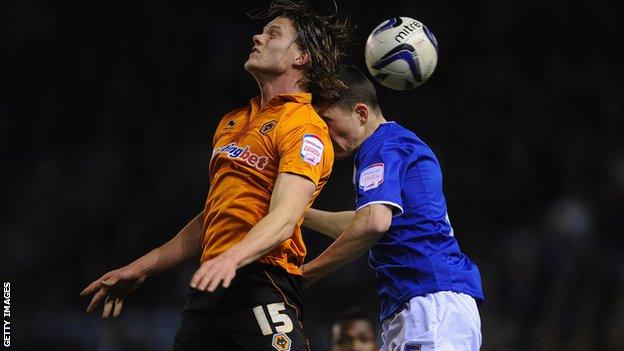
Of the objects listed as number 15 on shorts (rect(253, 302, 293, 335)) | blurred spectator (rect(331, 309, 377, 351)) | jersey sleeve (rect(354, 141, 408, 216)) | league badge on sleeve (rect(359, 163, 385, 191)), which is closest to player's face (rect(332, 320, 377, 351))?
blurred spectator (rect(331, 309, 377, 351))

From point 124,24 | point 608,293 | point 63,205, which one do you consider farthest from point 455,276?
point 124,24

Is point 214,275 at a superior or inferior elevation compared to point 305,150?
inferior

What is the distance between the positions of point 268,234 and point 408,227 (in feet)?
3.25

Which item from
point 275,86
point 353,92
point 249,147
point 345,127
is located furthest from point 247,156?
point 353,92

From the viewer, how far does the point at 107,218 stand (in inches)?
405

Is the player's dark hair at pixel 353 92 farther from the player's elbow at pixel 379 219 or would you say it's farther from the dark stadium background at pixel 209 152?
the dark stadium background at pixel 209 152

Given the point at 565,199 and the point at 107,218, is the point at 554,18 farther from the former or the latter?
the point at 107,218

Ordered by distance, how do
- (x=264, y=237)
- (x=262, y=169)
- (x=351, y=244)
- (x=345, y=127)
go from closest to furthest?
(x=264, y=237)
(x=262, y=169)
(x=351, y=244)
(x=345, y=127)

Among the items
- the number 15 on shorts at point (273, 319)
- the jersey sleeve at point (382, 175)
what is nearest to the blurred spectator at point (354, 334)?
the jersey sleeve at point (382, 175)

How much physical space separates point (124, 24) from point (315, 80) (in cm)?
768

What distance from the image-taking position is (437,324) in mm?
4445

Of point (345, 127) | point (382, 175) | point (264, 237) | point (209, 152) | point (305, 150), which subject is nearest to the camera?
point (264, 237)

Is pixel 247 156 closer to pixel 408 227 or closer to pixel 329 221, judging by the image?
pixel 408 227

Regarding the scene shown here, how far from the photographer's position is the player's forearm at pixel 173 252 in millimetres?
4613
